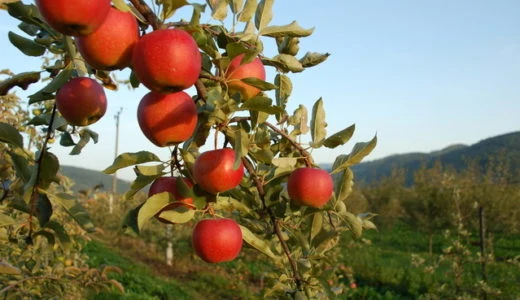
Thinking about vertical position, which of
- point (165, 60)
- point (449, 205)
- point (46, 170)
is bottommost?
point (449, 205)

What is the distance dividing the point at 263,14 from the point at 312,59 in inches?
7.3

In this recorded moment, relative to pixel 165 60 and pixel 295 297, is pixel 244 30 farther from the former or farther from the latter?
pixel 295 297

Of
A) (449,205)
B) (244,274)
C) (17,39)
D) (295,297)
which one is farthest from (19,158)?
(449,205)

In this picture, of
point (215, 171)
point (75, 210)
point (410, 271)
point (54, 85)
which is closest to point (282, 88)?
point (215, 171)

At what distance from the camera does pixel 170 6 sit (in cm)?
87

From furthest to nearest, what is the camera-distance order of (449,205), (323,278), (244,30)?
(449,205), (323,278), (244,30)

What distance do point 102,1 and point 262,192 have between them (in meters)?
0.73

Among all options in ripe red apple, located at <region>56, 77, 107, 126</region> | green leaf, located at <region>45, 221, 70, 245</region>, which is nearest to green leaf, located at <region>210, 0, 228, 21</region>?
ripe red apple, located at <region>56, 77, 107, 126</region>

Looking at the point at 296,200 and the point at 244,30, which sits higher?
the point at 244,30

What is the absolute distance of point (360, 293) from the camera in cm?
834

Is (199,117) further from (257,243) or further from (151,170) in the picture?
(257,243)

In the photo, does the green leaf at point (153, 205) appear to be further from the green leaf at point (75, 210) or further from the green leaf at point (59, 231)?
the green leaf at point (59, 231)

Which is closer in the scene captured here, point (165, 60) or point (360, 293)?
point (165, 60)

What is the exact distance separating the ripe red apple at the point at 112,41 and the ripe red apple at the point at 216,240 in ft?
1.59
